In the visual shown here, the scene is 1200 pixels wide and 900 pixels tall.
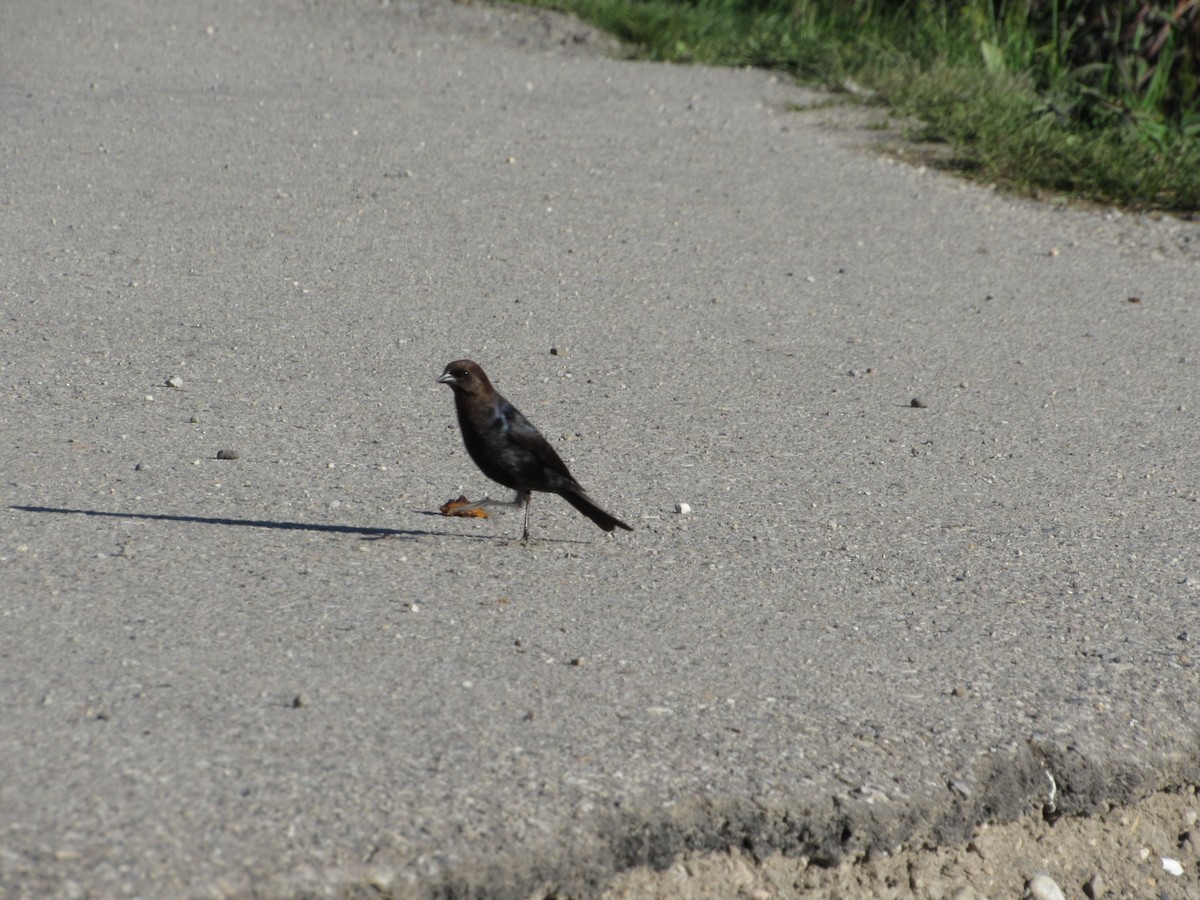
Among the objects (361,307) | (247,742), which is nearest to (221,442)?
(361,307)

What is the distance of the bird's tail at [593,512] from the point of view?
4566 millimetres

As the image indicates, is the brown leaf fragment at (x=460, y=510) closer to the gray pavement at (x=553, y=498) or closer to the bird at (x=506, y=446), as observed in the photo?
the gray pavement at (x=553, y=498)

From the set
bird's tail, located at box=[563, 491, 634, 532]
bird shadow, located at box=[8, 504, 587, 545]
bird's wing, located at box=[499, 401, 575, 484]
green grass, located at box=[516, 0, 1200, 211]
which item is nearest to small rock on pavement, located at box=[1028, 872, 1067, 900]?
bird's tail, located at box=[563, 491, 634, 532]

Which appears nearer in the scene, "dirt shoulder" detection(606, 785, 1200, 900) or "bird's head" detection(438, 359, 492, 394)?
"dirt shoulder" detection(606, 785, 1200, 900)

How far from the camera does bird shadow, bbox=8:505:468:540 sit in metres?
4.58

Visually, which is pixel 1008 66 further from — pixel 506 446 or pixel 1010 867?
pixel 1010 867

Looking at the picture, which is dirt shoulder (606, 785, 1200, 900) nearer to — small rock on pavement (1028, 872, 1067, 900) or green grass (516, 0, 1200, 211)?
small rock on pavement (1028, 872, 1067, 900)

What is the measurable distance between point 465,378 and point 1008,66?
7583mm

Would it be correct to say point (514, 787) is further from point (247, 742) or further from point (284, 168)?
point (284, 168)

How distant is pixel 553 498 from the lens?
5340 mm

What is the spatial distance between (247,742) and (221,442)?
2221mm

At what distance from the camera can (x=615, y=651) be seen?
3885 mm

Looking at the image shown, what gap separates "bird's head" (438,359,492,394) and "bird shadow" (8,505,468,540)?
0.48 meters

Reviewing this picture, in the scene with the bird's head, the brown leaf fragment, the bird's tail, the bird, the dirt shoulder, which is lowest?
the brown leaf fragment
